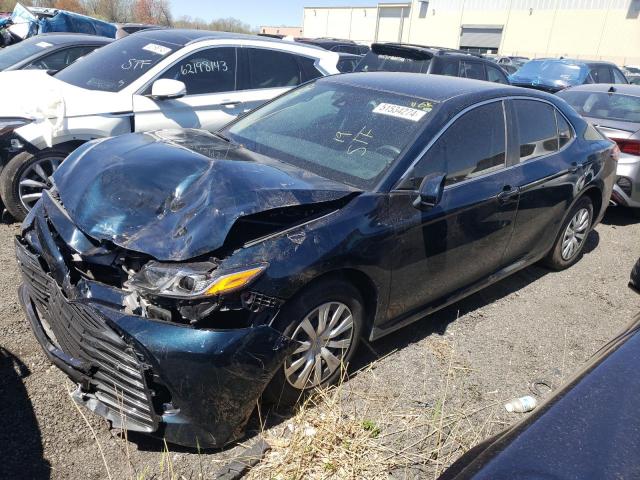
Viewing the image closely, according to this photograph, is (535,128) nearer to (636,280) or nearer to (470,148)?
(470,148)

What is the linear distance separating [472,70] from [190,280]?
7833 millimetres

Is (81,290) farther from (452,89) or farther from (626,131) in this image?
(626,131)

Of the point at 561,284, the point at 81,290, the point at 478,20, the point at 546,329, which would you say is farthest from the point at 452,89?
the point at 478,20

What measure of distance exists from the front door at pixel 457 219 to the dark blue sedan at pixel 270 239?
1 centimetres

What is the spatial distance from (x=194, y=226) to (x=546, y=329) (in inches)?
116

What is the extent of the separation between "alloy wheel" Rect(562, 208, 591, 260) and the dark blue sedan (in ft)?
2.86

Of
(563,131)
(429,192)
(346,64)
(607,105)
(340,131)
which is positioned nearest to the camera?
(429,192)

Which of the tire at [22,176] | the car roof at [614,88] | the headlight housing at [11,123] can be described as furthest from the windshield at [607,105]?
the headlight housing at [11,123]

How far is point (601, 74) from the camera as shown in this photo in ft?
43.2

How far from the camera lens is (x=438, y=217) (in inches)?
129

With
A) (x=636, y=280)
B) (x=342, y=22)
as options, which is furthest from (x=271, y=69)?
(x=342, y=22)

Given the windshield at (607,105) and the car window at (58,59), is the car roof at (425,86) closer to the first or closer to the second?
the windshield at (607,105)

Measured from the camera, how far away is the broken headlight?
2352 millimetres

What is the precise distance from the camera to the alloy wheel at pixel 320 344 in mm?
2748
